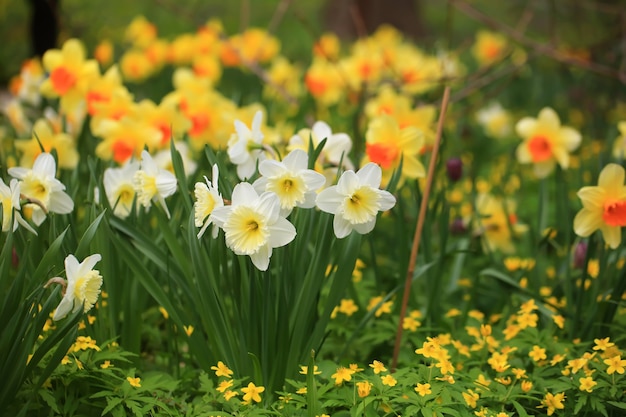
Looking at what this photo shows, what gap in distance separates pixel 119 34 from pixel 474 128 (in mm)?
3679

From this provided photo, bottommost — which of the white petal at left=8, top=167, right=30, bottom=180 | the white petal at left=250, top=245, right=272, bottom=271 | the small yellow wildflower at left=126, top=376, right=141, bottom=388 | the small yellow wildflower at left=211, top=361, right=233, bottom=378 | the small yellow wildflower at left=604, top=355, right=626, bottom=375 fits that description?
the small yellow wildflower at left=126, top=376, right=141, bottom=388

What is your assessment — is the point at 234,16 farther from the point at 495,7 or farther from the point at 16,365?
A: the point at 16,365

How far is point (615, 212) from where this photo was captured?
198 centimetres

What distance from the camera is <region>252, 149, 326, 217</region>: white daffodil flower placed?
1.65 meters

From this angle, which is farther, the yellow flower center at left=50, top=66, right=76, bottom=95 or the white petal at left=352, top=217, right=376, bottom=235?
the yellow flower center at left=50, top=66, right=76, bottom=95

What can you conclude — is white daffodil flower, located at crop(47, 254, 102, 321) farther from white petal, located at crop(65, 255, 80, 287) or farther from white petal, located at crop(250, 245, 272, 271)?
white petal, located at crop(250, 245, 272, 271)

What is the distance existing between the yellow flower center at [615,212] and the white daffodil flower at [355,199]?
69cm

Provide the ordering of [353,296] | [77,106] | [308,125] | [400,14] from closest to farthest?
1. [353,296]
2. [77,106]
3. [308,125]
4. [400,14]

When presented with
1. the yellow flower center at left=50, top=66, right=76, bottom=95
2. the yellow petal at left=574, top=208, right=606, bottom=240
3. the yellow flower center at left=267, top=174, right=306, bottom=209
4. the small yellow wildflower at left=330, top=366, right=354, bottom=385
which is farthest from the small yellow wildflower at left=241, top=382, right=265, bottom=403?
the yellow flower center at left=50, top=66, right=76, bottom=95

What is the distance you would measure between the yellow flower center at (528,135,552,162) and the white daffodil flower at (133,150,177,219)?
134 cm

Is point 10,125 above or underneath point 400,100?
underneath

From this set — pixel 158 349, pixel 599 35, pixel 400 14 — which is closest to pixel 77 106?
pixel 158 349

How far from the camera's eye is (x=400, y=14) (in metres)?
11.3

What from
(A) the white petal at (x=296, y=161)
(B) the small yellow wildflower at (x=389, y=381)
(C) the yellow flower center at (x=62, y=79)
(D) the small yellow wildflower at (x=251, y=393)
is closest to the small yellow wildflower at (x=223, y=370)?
Answer: (D) the small yellow wildflower at (x=251, y=393)
